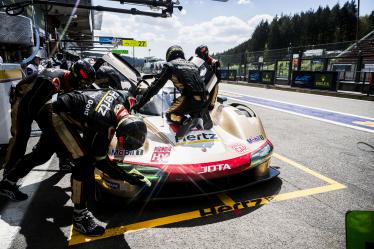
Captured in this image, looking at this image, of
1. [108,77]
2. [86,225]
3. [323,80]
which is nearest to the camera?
[86,225]

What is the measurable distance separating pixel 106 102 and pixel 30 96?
46.4 inches

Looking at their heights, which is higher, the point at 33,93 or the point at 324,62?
the point at 324,62

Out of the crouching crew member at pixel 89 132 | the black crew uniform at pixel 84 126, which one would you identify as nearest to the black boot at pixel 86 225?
the crouching crew member at pixel 89 132

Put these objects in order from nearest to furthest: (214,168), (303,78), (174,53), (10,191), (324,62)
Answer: (214,168), (10,191), (174,53), (324,62), (303,78)

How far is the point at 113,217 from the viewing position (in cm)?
283

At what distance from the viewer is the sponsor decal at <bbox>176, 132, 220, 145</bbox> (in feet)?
11.0

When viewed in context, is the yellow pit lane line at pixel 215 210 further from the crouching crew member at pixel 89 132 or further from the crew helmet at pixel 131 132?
the crew helmet at pixel 131 132

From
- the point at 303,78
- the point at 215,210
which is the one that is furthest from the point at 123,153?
the point at 303,78

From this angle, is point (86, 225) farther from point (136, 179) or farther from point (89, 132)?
point (89, 132)

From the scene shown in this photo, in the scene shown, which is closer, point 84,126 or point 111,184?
point 84,126

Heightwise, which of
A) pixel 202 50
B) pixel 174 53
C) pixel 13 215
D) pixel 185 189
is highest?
pixel 202 50

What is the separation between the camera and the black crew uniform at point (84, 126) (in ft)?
8.03

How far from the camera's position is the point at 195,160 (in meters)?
2.99

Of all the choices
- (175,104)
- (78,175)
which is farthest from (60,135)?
(175,104)
